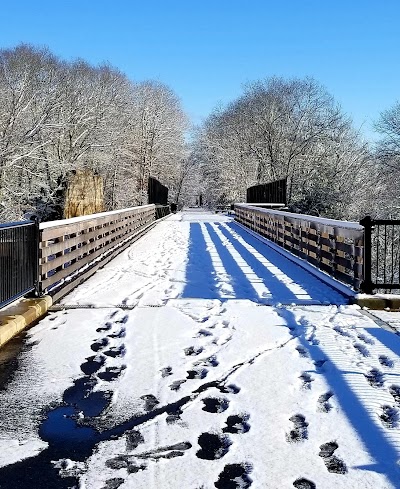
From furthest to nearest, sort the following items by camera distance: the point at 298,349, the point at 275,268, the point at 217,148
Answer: the point at 217,148 → the point at 275,268 → the point at 298,349

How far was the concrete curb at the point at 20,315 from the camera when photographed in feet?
19.1

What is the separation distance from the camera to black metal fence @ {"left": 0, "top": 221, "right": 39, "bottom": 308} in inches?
245

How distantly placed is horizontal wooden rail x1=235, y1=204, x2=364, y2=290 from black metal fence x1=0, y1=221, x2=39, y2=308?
14.7ft

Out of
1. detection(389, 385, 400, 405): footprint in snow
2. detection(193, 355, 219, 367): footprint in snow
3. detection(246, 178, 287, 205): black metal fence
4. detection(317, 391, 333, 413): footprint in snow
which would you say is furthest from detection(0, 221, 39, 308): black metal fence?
detection(246, 178, 287, 205): black metal fence

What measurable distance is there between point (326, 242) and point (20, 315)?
5986mm

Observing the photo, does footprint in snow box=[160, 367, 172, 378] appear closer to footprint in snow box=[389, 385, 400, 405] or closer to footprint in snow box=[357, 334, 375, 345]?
footprint in snow box=[389, 385, 400, 405]

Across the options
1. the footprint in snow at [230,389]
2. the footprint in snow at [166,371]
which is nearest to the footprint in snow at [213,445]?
the footprint in snow at [230,389]

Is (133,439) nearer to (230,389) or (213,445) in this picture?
(213,445)

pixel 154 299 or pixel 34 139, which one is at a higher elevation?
pixel 34 139

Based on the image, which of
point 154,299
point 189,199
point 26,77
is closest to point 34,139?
point 26,77

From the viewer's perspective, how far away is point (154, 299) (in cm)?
808

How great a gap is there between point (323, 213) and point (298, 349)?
42.0 meters

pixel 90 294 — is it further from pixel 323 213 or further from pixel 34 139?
pixel 323 213

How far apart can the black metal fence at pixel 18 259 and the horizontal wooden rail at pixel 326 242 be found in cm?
448
